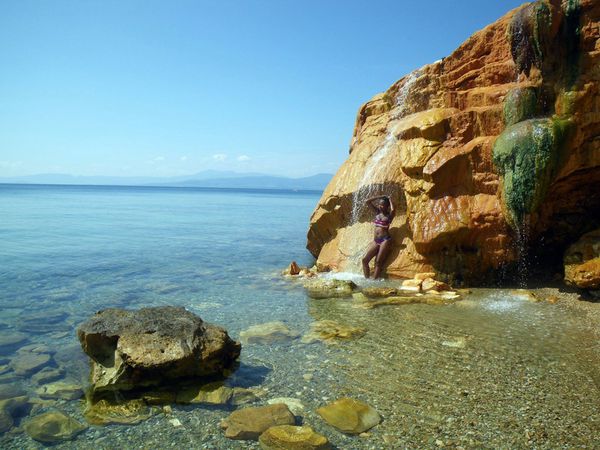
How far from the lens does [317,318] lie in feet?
33.8

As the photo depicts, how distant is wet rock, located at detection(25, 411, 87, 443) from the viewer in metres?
5.39

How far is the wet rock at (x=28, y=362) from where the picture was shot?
7.45 m

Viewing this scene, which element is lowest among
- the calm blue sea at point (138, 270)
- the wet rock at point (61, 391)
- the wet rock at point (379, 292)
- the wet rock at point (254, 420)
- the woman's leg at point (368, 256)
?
the calm blue sea at point (138, 270)

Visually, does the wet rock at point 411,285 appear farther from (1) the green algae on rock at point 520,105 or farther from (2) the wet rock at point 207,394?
(2) the wet rock at point 207,394

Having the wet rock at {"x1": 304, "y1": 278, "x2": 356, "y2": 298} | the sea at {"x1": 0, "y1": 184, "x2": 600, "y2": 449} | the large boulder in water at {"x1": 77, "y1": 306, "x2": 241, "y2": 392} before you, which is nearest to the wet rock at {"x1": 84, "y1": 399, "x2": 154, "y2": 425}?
the sea at {"x1": 0, "y1": 184, "x2": 600, "y2": 449}

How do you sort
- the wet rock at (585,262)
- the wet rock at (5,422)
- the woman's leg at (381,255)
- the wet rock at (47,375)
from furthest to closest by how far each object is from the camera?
the woman's leg at (381,255) < the wet rock at (585,262) < the wet rock at (47,375) < the wet rock at (5,422)

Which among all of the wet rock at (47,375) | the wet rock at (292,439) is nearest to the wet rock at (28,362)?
the wet rock at (47,375)

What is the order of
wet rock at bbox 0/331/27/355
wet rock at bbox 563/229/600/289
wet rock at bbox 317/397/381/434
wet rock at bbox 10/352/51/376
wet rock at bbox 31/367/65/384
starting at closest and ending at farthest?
wet rock at bbox 317/397/381/434
wet rock at bbox 31/367/65/384
wet rock at bbox 10/352/51/376
wet rock at bbox 0/331/27/355
wet rock at bbox 563/229/600/289

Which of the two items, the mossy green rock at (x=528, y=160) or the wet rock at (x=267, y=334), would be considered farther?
the mossy green rock at (x=528, y=160)

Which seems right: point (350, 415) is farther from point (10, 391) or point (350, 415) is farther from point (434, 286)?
point (434, 286)

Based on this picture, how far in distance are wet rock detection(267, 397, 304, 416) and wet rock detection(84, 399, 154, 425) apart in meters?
1.72

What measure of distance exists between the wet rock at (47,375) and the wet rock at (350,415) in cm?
454

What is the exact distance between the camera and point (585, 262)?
10.7 m

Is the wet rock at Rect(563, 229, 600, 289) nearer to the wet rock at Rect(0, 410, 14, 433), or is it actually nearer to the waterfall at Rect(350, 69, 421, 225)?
the waterfall at Rect(350, 69, 421, 225)
